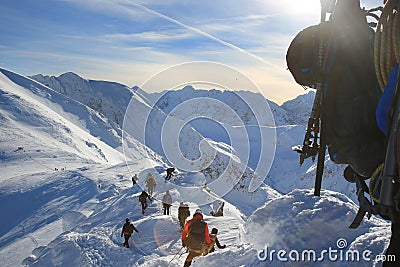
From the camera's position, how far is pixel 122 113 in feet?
414

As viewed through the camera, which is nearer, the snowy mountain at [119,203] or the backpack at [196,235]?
the snowy mountain at [119,203]

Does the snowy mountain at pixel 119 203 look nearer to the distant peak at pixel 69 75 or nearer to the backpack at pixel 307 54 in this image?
the backpack at pixel 307 54

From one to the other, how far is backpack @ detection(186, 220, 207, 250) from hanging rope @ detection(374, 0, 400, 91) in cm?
802

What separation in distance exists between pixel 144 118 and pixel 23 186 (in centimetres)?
7833

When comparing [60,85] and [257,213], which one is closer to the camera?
[257,213]

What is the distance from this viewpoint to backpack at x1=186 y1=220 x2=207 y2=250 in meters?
9.47

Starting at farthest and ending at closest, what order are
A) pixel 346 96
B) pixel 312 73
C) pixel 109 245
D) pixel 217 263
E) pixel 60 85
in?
1. pixel 60 85
2. pixel 109 245
3. pixel 217 263
4. pixel 312 73
5. pixel 346 96

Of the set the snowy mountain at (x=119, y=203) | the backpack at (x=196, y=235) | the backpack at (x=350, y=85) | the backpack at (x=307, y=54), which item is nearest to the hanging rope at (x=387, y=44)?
the backpack at (x=350, y=85)

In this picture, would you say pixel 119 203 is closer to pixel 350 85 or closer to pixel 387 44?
pixel 350 85

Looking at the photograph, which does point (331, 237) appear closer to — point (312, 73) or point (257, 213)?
point (257, 213)

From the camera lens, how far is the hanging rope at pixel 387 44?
2.14 metres

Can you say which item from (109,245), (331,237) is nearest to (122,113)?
(109,245)

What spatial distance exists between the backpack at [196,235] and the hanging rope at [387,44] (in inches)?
316

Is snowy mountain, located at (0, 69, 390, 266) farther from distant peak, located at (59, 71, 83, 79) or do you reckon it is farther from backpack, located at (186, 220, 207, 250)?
distant peak, located at (59, 71, 83, 79)
